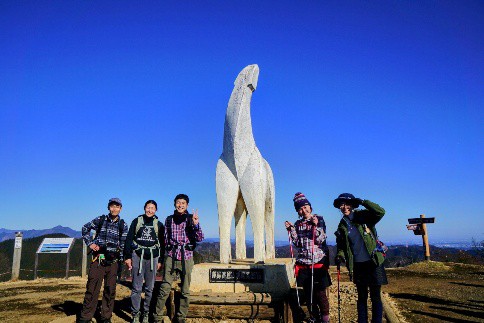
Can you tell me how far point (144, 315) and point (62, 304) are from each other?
115 inches

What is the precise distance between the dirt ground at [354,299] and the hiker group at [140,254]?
62cm

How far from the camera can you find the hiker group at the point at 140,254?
486 cm

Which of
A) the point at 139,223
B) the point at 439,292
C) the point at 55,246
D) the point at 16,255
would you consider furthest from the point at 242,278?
the point at 16,255

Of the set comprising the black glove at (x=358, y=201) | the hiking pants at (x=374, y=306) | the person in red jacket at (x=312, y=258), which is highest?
the black glove at (x=358, y=201)

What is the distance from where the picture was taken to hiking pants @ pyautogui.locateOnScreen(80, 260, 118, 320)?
4.79m

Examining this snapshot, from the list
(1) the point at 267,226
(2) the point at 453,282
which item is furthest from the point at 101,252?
(2) the point at 453,282

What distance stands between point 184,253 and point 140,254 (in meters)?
0.64

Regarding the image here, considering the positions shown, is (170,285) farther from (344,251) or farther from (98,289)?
(344,251)

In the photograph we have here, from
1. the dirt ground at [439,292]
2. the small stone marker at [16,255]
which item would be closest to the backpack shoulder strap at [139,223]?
the dirt ground at [439,292]

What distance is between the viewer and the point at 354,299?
7055 mm

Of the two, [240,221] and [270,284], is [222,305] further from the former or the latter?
[240,221]

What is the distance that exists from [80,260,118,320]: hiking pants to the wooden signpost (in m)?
13.2

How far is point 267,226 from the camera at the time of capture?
744cm

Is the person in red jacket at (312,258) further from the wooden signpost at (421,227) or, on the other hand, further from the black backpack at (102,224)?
the wooden signpost at (421,227)
